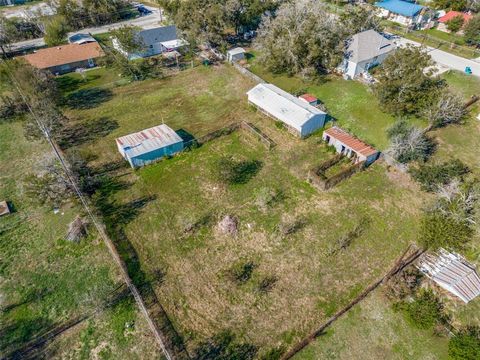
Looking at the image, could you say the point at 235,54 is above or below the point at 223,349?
above

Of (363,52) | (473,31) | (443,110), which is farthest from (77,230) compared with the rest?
(473,31)

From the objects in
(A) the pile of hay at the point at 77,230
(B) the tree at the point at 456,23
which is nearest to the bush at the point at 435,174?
(A) the pile of hay at the point at 77,230

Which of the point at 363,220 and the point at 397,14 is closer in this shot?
the point at 363,220

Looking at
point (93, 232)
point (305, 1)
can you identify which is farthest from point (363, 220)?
point (305, 1)

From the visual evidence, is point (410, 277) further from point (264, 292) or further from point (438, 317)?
point (264, 292)

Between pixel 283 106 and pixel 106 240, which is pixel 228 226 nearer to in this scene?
pixel 106 240

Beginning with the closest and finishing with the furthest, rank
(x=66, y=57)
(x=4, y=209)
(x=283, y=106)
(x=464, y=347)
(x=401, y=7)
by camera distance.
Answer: (x=464, y=347) < (x=4, y=209) < (x=283, y=106) < (x=66, y=57) < (x=401, y=7)

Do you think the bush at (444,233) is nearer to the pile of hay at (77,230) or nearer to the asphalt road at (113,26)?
the pile of hay at (77,230)

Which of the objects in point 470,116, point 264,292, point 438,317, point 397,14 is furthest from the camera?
point 397,14
